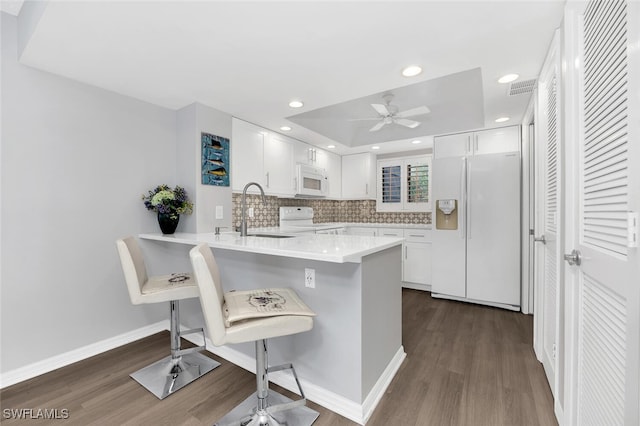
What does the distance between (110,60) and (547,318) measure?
3553 mm

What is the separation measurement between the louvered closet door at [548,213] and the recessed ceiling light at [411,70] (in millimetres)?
770

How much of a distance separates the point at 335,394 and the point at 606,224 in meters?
1.57

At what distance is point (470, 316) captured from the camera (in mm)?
3102

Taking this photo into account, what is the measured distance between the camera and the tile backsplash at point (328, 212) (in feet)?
12.0

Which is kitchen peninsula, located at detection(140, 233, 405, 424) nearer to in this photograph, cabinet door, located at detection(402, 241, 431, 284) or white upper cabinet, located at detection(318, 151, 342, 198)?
cabinet door, located at detection(402, 241, 431, 284)

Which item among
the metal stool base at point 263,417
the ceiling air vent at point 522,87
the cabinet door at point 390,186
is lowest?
the metal stool base at point 263,417

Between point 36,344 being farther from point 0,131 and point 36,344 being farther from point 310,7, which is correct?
point 310,7

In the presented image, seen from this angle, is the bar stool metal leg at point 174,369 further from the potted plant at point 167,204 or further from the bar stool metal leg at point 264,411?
the potted plant at point 167,204

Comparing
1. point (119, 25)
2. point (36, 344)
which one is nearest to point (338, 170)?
point (119, 25)

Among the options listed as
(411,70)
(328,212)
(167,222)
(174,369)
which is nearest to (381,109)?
(411,70)

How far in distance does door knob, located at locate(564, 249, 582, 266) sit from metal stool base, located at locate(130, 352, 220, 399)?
2327mm

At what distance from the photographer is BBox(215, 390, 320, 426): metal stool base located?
1.50 metres

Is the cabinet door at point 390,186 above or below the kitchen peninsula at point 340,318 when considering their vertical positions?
above

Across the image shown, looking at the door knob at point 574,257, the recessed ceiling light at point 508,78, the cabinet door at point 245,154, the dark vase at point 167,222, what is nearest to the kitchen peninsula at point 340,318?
the dark vase at point 167,222
